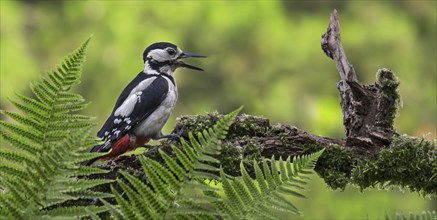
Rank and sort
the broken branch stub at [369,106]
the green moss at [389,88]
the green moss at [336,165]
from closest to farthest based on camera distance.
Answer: the green moss at [336,165], the broken branch stub at [369,106], the green moss at [389,88]

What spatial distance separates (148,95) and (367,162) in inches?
66.2

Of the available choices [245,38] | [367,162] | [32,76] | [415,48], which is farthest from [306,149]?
[415,48]

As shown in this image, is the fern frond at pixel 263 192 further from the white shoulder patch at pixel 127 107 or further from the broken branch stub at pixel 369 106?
the white shoulder patch at pixel 127 107

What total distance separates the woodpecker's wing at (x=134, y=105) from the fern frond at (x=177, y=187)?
2.61 meters

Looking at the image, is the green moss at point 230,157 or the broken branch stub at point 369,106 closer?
the green moss at point 230,157

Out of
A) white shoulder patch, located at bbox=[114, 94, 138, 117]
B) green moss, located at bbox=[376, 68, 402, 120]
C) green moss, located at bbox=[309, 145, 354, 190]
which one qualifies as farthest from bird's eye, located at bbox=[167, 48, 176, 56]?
green moss, located at bbox=[309, 145, 354, 190]

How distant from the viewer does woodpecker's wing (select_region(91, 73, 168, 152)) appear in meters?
3.30

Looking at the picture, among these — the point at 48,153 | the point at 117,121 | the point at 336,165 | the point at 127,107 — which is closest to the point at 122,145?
the point at 117,121

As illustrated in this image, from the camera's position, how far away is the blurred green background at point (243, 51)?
10.2m

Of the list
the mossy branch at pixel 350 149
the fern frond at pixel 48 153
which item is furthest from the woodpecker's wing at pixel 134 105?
the fern frond at pixel 48 153

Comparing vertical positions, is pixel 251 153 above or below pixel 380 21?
below

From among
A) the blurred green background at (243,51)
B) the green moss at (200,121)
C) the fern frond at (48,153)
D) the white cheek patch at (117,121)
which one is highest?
the blurred green background at (243,51)

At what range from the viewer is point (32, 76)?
380 inches

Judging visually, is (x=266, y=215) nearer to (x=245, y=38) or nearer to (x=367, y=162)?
(x=367, y=162)
